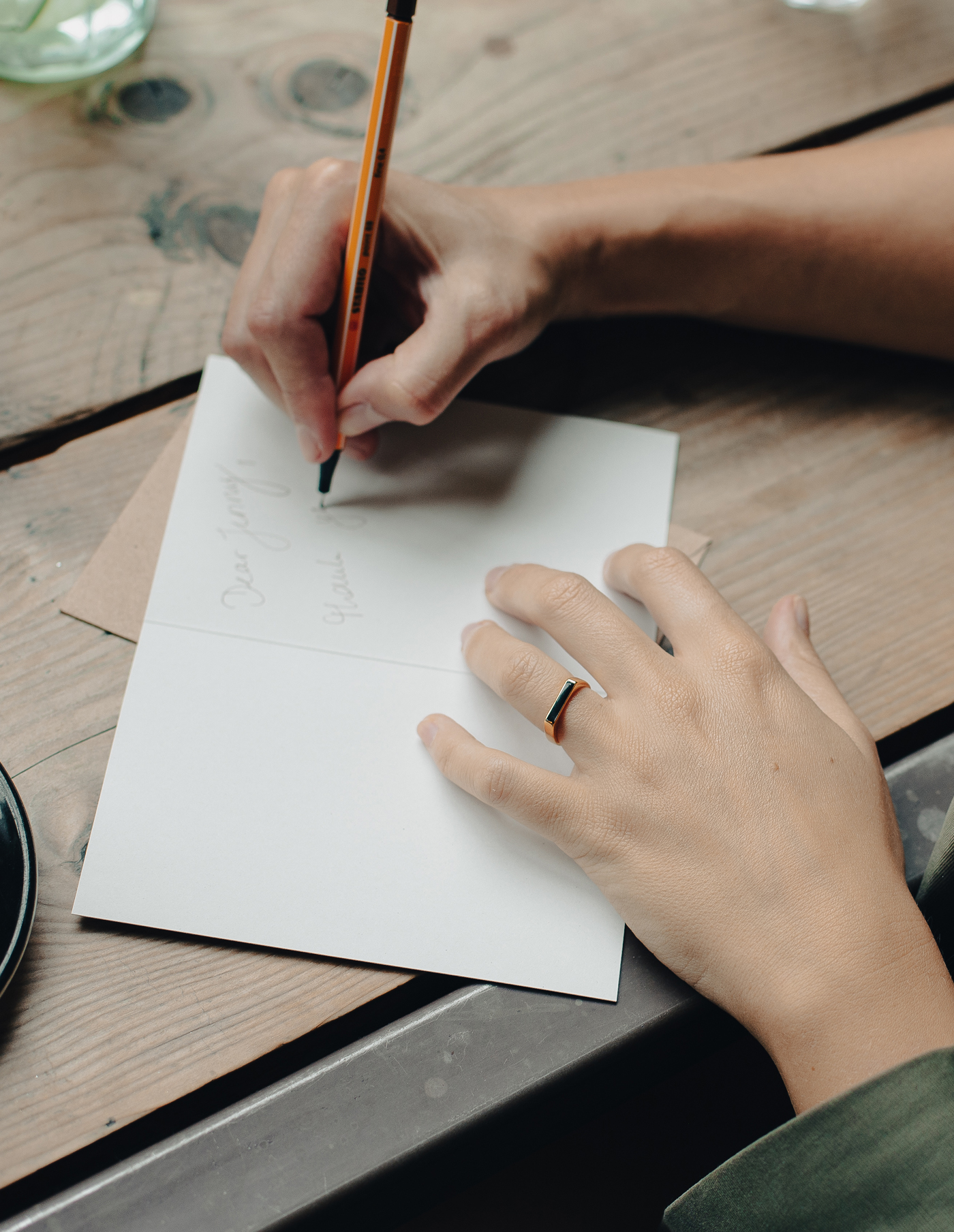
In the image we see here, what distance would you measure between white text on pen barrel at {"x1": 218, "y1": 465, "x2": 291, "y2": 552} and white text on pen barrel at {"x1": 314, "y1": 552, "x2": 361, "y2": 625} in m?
0.03

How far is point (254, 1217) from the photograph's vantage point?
410 millimetres

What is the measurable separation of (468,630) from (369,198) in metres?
0.25

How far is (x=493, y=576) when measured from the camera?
55cm

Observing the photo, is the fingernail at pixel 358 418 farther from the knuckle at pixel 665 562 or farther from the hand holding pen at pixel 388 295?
the knuckle at pixel 665 562

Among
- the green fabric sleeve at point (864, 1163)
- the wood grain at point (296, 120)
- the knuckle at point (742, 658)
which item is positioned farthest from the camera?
the wood grain at point (296, 120)

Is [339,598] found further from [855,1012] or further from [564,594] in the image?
[855,1012]

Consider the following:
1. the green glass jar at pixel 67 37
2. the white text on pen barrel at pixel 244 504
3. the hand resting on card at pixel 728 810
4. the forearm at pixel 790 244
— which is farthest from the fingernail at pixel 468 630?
the green glass jar at pixel 67 37

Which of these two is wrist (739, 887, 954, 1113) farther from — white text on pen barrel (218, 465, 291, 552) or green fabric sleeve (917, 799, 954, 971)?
white text on pen barrel (218, 465, 291, 552)

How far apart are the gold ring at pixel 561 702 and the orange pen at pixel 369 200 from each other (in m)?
0.20

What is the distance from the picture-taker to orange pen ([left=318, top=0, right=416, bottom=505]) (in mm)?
453

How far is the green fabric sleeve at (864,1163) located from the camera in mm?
391

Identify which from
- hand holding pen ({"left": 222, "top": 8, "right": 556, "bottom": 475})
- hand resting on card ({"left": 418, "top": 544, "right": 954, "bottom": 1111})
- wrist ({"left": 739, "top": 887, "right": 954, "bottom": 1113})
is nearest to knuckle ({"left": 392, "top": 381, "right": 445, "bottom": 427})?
hand holding pen ({"left": 222, "top": 8, "right": 556, "bottom": 475})

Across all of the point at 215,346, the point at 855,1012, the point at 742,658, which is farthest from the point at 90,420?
the point at 855,1012

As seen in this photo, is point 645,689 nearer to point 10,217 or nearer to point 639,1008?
point 639,1008
